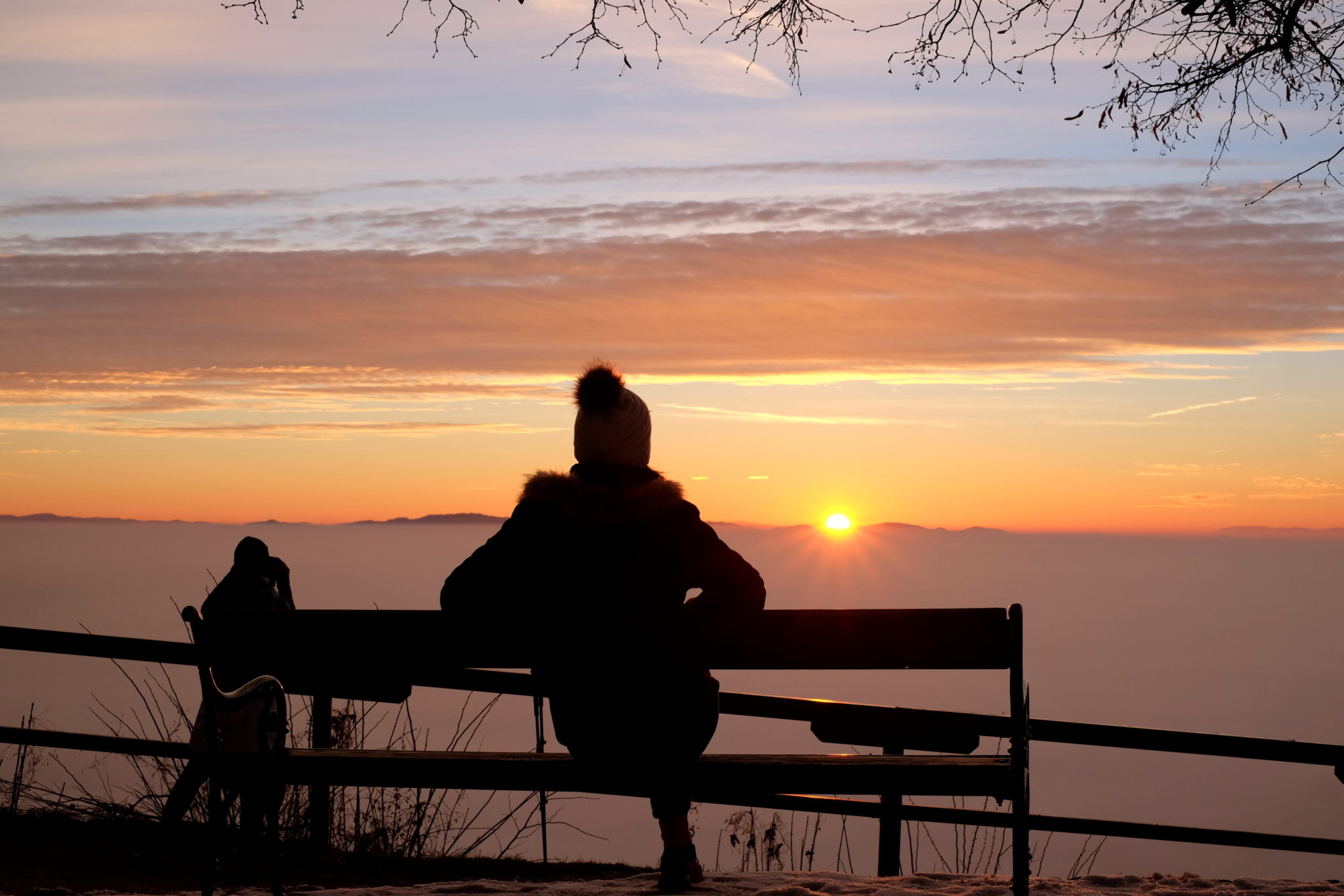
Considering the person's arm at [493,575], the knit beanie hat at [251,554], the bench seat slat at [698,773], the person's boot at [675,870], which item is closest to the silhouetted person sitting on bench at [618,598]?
the person's arm at [493,575]

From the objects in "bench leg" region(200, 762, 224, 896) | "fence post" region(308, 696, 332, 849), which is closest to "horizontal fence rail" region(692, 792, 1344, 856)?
Result: "fence post" region(308, 696, 332, 849)

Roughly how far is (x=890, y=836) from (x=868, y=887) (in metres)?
0.91

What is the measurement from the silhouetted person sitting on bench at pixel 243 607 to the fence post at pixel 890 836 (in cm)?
267

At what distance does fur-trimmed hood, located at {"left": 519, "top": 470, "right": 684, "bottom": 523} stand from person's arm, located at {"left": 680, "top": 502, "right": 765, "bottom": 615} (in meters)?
0.11

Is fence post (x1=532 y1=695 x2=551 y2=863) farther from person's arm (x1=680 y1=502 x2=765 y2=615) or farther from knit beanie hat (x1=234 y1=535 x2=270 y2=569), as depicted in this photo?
knit beanie hat (x1=234 y1=535 x2=270 y2=569)

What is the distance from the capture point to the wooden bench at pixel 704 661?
3.34m

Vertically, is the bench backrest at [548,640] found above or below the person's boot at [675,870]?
above

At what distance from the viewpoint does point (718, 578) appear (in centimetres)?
363

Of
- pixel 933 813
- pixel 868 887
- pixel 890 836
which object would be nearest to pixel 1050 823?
pixel 933 813

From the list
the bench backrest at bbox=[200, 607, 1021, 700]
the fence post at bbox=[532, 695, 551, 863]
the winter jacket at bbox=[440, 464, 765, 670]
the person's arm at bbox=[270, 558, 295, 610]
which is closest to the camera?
the bench backrest at bbox=[200, 607, 1021, 700]

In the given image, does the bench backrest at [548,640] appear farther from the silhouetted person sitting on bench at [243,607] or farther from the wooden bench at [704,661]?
the silhouetted person sitting on bench at [243,607]

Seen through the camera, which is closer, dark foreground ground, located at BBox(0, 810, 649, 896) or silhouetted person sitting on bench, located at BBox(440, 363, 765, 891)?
silhouetted person sitting on bench, located at BBox(440, 363, 765, 891)

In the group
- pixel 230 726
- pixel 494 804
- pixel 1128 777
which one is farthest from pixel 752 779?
pixel 1128 777

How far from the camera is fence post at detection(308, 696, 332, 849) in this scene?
5457 mm
